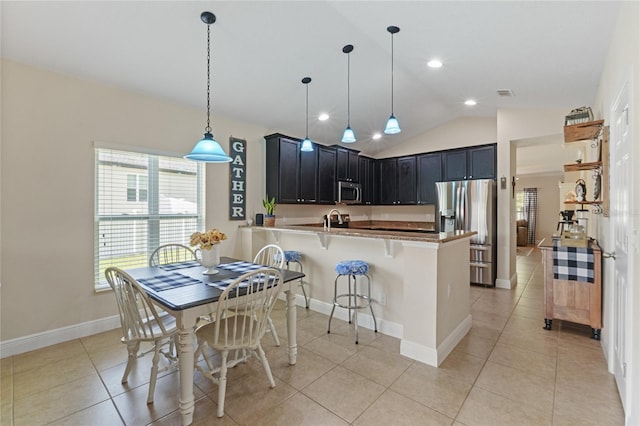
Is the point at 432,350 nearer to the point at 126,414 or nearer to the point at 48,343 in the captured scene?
the point at 126,414

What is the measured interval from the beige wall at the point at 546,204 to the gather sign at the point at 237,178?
10661mm

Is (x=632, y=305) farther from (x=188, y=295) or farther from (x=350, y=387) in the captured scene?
(x=188, y=295)

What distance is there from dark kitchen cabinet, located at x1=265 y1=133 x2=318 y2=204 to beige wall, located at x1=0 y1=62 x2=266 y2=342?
178 centimetres

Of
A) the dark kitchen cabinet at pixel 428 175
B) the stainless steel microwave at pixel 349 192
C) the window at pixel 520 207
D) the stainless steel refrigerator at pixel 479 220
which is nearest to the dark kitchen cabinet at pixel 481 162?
the stainless steel refrigerator at pixel 479 220

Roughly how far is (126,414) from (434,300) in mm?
2410

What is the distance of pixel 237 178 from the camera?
4.46m

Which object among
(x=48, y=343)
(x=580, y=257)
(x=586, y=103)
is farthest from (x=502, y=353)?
(x=48, y=343)

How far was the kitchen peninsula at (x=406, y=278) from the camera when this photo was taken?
8.33ft

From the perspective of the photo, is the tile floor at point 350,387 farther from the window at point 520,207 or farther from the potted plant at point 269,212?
the window at point 520,207

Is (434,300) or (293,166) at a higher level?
(293,166)

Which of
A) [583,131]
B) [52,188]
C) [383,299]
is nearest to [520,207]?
[583,131]

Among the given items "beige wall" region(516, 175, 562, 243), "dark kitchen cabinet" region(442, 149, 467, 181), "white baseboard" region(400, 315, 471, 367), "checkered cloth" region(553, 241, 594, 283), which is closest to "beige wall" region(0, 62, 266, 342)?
"white baseboard" region(400, 315, 471, 367)

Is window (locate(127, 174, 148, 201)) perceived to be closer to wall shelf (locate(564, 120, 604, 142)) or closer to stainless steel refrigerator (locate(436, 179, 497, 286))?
wall shelf (locate(564, 120, 604, 142))

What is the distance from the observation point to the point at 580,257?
293 cm
